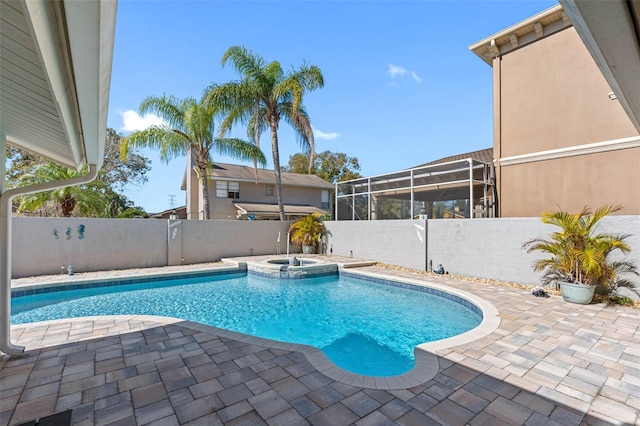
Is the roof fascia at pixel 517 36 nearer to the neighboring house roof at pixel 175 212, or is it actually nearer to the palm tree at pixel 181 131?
the palm tree at pixel 181 131

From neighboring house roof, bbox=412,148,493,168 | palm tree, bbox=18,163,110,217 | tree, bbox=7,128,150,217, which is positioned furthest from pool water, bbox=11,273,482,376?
neighboring house roof, bbox=412,148,493,168

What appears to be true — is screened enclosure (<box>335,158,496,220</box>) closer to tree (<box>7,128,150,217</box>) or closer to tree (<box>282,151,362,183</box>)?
tree (<box>7,128,150,217</box>)

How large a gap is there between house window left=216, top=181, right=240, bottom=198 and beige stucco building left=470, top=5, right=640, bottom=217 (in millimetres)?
19553

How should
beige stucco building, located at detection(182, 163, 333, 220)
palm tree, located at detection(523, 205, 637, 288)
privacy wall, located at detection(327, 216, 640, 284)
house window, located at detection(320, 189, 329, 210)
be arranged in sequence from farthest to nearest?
house window, located at detection(320, 189, 329, 210) → beige stucco building, located at detection(182, 163, 333, 220) → privacy wall, located at detection(327, 216, 640, 284) → palm tree, located at detection(523, 205, 637, 288)

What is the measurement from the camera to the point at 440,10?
11.0 m

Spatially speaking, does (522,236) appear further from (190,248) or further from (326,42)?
(190,248)

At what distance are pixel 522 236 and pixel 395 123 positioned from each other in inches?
580

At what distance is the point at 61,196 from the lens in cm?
1553

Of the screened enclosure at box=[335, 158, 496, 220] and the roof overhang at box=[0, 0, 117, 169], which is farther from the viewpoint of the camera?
the screened enclosure at box=[335, 158, 496, 220]

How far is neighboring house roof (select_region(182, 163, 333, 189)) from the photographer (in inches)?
994

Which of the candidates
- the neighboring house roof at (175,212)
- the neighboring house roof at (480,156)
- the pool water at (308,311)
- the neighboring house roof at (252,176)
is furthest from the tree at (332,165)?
the pool water at (308,311)

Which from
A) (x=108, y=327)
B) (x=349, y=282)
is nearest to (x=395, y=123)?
(x=349, y=282)

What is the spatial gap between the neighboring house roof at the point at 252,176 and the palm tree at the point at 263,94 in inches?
275

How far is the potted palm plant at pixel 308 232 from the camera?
19094mm
